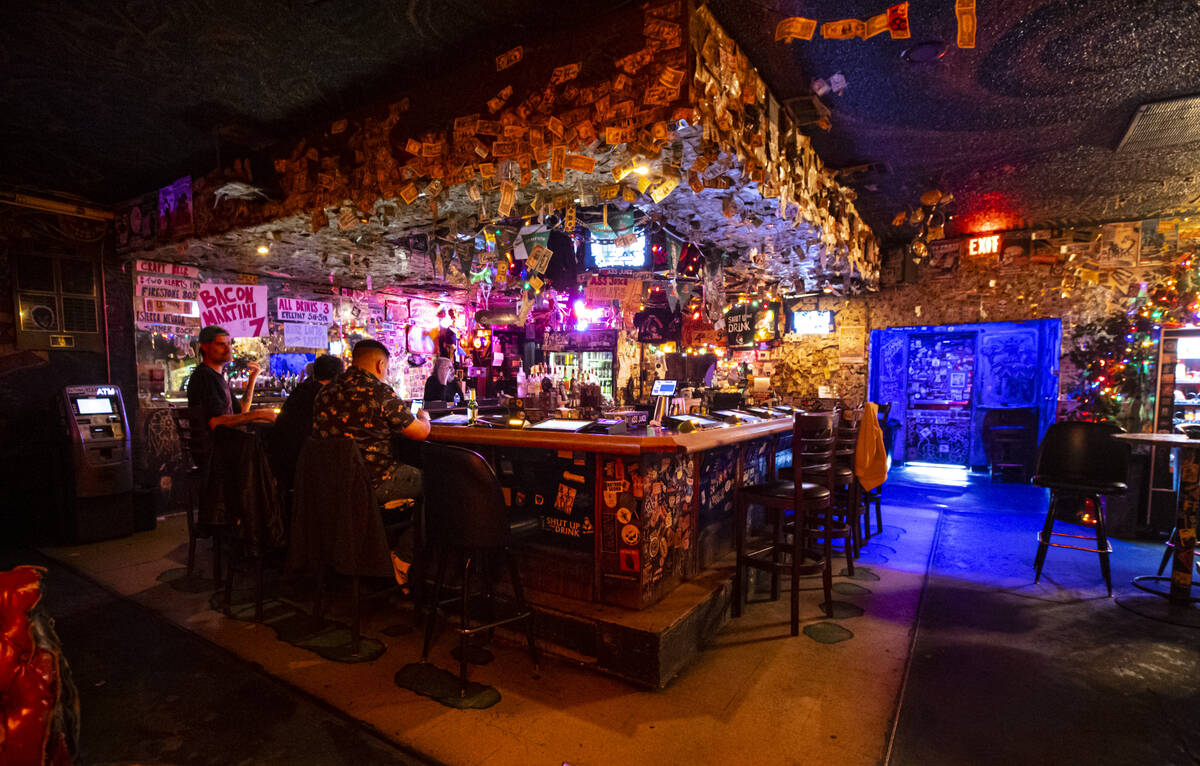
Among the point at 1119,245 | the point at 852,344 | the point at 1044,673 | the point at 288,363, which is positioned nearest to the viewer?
the point at 1044,673

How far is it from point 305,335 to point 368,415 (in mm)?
5291

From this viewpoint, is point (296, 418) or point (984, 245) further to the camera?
point (984, 245)

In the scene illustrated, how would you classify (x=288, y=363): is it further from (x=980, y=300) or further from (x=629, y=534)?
(x=980, y=300)

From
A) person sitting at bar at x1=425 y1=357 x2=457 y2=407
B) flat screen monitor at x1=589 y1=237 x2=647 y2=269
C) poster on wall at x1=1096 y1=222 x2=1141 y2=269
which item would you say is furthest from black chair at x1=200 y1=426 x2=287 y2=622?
poster on wall at x1=1096 y1=222 x2=1141 y2=269

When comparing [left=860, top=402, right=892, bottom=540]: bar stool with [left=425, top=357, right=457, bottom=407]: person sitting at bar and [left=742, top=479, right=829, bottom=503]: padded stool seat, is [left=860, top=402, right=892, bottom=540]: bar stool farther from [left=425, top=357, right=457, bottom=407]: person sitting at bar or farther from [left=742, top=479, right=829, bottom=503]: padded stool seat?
[left=425, top=357, right=457, bottom=407]: person sitting at bar

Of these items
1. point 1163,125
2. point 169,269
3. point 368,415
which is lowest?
point 368,415

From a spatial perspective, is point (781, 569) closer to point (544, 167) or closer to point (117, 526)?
point (544, 167)

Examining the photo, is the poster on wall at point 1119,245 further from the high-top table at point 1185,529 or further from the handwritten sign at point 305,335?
the handwritten sign at point 305,335

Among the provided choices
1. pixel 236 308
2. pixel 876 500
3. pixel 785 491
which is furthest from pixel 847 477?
pixel 236 308

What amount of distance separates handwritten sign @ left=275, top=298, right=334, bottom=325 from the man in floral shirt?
4.95m

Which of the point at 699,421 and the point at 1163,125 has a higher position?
the point at 1163,125

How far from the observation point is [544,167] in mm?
3439

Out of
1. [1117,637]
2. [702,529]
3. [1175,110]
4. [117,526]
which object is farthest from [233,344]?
[1175,110]

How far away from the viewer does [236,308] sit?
265 inches
